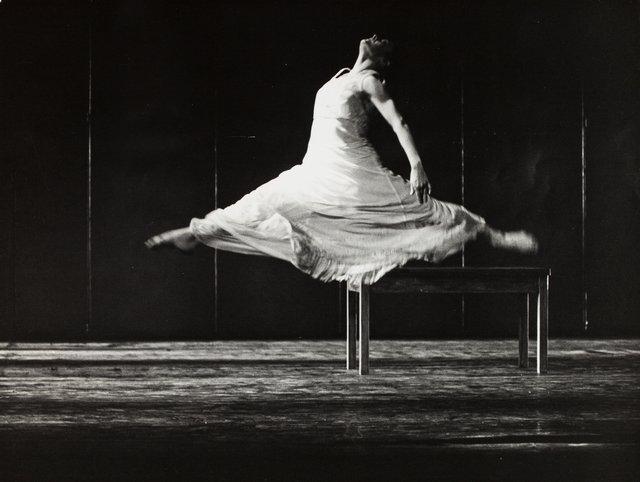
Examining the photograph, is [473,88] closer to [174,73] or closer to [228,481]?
[174,73]

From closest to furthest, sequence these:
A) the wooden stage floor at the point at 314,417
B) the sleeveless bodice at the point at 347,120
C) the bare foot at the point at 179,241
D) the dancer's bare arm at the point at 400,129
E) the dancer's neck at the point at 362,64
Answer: the wooden stage floor at the point at 314,417 → the dancer's bare arm at the point at 400,129 → the sleeveless bodice at the point at 347,120 → the dancer's neck at the point at 362,64 → the bare foot at the point at 179,241

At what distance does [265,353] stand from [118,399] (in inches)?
78.3

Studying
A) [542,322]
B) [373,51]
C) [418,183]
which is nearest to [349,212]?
[418,183]

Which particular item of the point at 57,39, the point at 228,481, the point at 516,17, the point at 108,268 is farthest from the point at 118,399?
the point at 516,17

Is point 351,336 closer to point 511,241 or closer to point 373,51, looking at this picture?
point 511,241

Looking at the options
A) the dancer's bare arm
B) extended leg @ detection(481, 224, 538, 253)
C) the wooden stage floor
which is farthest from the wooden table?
the dancer's bare arm

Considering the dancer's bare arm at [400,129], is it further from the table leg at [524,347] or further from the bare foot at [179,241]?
the bare foot at [179,241]

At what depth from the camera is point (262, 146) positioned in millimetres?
7262

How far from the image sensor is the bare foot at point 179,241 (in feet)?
20.5

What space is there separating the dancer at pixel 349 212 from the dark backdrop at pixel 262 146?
4.82 feet

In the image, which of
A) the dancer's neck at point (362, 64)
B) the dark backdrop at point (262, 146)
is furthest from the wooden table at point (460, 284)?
the dark backdrop at point (262, 146)

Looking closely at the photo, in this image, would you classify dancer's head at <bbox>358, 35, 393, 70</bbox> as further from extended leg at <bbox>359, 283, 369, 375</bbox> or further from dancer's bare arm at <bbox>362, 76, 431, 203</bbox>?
extended leg at <bbox>359, 283, 369, 375</bbox>

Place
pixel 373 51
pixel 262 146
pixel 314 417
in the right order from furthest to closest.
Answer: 1. pixel 262 146
2. pixel 373 51
3. pixel 314 417

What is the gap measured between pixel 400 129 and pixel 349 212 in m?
0.51
